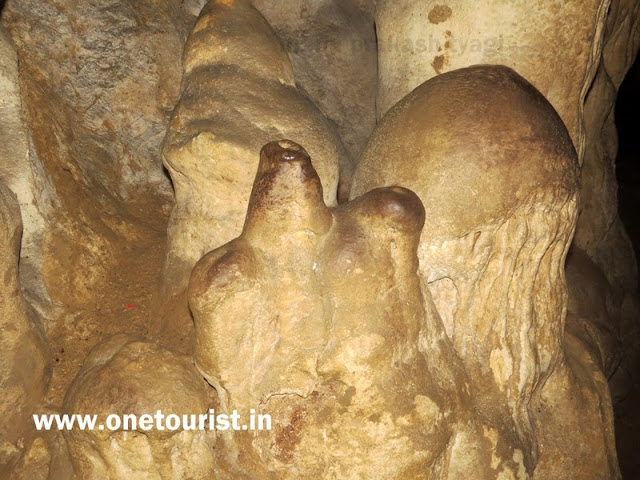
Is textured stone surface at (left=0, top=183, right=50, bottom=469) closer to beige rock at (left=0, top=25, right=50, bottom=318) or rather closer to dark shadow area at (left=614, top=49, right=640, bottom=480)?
beige rock at (left=0, top=25, right=50, bottom=318)

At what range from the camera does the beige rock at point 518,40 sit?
2.17 metres

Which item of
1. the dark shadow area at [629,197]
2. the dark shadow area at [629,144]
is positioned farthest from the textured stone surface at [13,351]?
the dark shadow area at [629,144]

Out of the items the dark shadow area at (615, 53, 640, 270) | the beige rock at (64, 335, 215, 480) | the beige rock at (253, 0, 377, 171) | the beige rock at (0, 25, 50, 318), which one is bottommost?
the beige rock at (64, 335, 215, 480)

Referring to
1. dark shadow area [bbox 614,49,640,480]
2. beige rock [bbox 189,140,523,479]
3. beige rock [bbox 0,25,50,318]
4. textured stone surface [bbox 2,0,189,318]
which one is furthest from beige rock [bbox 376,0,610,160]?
dark shadow area [bbox 614,49,640,480]

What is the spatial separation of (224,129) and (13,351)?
30.6 inches

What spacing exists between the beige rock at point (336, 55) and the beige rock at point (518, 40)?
644 millimetres

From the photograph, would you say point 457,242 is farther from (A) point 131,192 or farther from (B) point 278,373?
(A) point 131,192

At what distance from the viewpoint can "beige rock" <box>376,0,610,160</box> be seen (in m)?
2.17

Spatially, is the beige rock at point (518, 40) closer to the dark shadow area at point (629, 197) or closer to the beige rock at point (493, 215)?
the beige rock at point (493, 215)

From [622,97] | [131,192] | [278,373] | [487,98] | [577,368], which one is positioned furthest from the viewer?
[622,97]

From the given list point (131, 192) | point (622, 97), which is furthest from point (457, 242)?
point (622, 97)

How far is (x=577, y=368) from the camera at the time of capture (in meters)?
2.28

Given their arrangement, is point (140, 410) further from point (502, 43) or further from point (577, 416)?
point (502, 43)

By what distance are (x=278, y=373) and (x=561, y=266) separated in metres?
0.86
